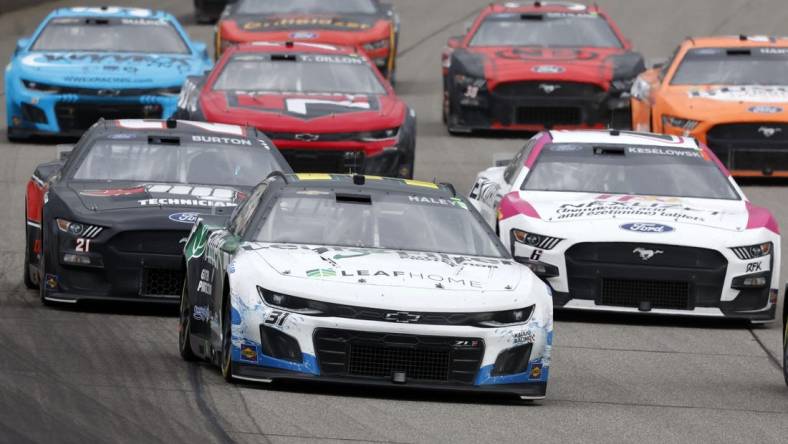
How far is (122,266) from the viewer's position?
1366 cm

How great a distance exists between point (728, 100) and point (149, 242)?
988cm

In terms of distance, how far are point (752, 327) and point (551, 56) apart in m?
9.95

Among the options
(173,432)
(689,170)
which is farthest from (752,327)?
(173,432)

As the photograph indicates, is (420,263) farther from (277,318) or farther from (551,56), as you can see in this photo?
(551,56)

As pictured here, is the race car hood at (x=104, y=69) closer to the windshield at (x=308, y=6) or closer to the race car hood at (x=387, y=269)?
the windshield at (x=308, y=6)

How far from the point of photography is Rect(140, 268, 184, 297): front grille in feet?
44.8

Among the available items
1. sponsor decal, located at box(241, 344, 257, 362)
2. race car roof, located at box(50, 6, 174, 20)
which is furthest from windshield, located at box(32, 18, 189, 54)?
sponsor decal, located at box(241, 344, 257, 362)

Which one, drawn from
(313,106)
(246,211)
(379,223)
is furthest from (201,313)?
(313,106)

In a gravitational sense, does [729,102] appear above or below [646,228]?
below

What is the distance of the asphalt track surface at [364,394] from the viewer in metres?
9.55

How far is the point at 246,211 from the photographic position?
474 inches

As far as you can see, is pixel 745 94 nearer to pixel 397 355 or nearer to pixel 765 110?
pixel 765 110

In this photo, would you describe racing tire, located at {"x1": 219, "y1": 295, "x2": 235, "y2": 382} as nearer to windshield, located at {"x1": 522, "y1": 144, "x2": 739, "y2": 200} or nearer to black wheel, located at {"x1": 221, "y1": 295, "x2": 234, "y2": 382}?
black wheel, located at {"x1": 221, "y1": 295, "x2": 234, "y2": 382}

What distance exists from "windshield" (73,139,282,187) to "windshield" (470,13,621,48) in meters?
10.5
